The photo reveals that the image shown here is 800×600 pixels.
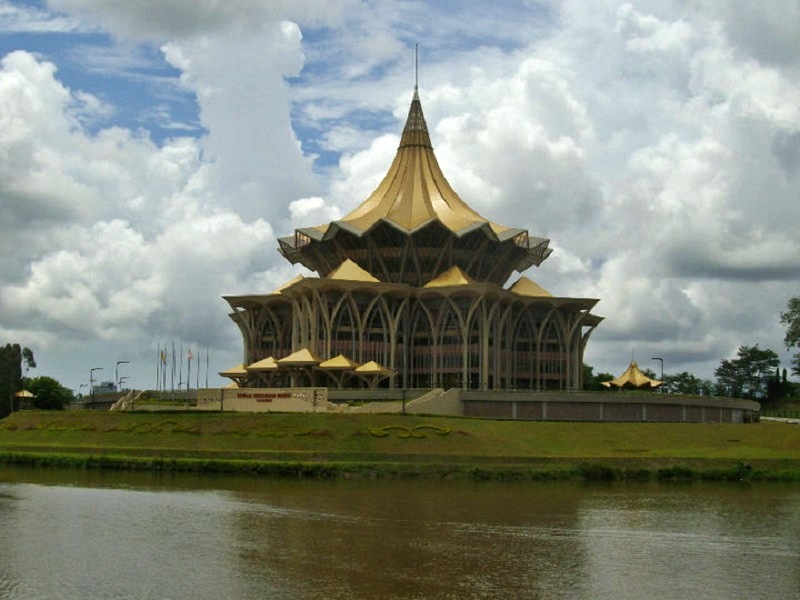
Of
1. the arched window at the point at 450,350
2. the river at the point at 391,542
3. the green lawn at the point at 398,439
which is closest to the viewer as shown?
the river at the point at 391,542

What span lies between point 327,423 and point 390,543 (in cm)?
3069

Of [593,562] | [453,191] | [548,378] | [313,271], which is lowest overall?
[593,562]

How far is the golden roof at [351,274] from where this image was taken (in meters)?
90.9

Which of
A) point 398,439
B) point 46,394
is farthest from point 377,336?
point 46,394

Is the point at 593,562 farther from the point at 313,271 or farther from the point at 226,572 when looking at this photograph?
the point at 313,271

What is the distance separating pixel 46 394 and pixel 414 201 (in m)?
50.2

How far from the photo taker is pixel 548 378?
317 feet

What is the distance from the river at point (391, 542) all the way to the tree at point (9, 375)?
62269mm

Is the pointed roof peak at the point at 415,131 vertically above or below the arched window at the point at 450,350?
above

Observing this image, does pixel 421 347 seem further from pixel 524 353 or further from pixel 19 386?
pixel 19 386

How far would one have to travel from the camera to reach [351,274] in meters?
91.6

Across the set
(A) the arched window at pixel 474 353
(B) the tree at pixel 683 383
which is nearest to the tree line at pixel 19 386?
(A) the arched window at pixel 474 353

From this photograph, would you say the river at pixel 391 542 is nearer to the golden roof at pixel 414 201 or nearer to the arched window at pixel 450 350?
the arched window at pixel 450 350

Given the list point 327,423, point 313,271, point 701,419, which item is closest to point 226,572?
point 327,423
